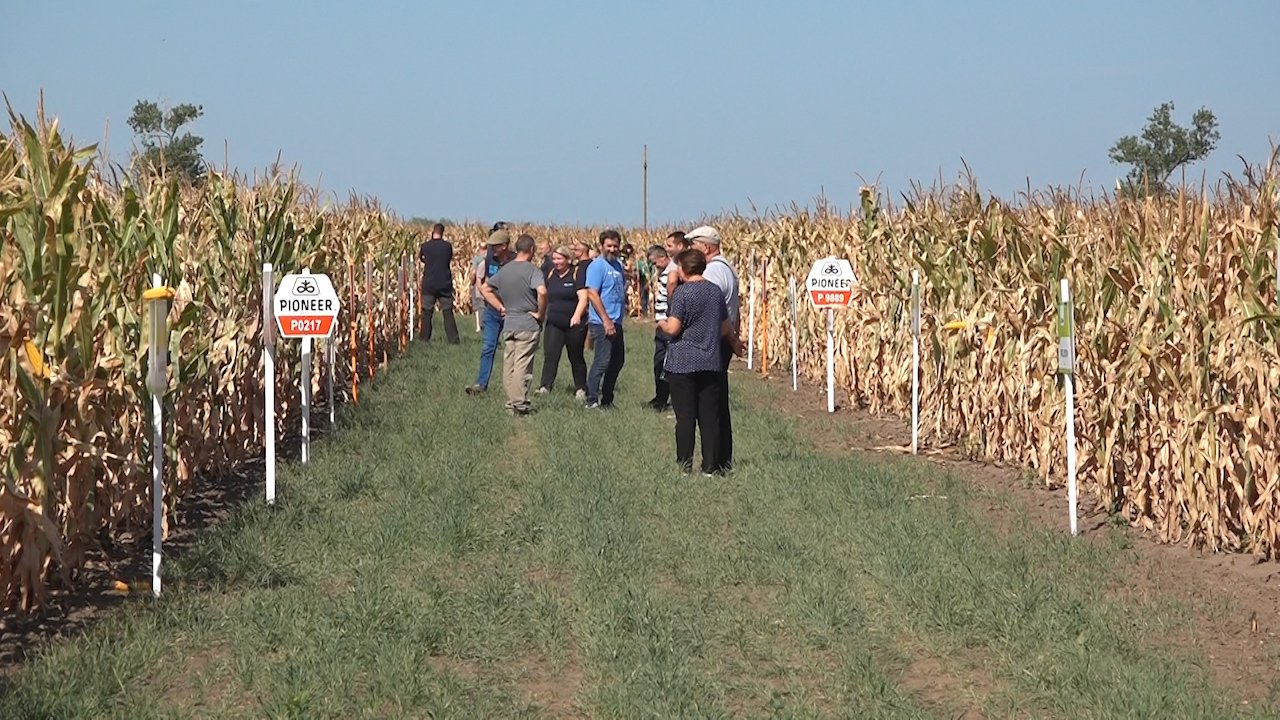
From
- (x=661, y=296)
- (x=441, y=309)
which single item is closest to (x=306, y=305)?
A: (x=661, y=296)

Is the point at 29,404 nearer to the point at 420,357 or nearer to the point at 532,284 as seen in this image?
the point at 532,284

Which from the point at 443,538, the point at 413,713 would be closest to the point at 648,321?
the point at 443,538

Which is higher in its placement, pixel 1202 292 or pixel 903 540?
pixel 1202 292

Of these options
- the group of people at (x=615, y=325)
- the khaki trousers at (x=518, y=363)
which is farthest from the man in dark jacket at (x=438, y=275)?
the khaki trousers at (x=518, y=363)

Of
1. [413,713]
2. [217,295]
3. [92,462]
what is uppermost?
[217,295]

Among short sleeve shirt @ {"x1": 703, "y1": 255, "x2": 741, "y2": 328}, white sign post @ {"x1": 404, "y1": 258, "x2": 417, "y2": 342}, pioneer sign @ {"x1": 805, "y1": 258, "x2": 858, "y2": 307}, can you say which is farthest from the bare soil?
white sign post @ {"x1": 404, "y1": 258, "x2": 417, "y2": 342}

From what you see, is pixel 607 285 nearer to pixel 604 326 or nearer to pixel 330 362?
pixel 604 326

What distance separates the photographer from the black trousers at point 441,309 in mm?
30781

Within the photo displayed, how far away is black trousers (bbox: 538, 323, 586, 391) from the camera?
20031mm

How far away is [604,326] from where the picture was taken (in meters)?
19.0

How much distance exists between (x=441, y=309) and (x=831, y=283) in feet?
44.7

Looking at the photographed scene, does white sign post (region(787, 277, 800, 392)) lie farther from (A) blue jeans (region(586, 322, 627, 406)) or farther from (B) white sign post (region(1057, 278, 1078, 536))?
(B) white sign post (region(1057, 278, 1078, 536))

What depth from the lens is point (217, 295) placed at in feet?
48.0

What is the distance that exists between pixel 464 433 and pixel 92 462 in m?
6.84
